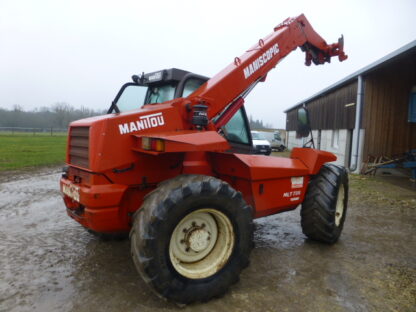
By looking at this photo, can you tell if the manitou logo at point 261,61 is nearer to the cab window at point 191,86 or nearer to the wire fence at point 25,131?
the cab window at point 191,86

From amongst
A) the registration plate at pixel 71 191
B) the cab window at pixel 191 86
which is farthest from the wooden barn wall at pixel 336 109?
the registration plate at pixel 71 191

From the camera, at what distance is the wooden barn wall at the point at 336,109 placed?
1320 cm

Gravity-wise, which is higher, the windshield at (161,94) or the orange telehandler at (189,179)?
the windshield at (161,94)

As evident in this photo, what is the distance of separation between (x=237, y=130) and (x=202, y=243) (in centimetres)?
192

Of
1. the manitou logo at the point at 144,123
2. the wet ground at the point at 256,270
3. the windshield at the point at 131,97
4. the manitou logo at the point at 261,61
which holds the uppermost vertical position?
the manitou logo at the point at 261,61

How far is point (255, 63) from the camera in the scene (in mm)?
4090

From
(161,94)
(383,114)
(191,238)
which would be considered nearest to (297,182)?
(191,238)

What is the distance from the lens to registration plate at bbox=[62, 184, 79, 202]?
315 centimetres

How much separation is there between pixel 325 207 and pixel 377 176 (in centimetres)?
893

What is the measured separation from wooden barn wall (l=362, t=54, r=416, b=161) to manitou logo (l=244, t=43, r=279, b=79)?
9144mm

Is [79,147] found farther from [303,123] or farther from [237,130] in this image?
[303,123]

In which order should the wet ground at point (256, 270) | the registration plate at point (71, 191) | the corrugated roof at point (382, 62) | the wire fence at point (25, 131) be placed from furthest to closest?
the wire fence at point (25, 131), the corrugated roof at point (382, 62), the registration plate at point (71, 191), the wet ground at point (256, 270)

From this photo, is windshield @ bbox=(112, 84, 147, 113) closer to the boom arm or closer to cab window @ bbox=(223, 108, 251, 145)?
the boom arm

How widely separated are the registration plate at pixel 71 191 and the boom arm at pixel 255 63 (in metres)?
1.53
